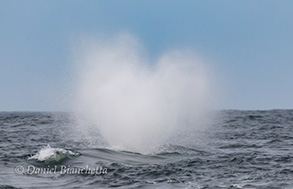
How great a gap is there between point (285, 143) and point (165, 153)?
29.9 feet

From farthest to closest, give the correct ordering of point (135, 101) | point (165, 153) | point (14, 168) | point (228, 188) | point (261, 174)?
point (135, 101) < point (165, 153) < point (14, 168) < point (261, 174) < point (228, 188)

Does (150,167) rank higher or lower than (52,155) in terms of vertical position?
lower

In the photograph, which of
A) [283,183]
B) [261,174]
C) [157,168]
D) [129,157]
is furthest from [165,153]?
[283,183]

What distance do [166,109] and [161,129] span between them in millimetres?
1372

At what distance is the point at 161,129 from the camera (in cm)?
3284

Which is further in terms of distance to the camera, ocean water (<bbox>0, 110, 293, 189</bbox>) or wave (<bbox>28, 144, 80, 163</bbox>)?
wave (<bbox>28, 144, 80, 163</bbox>)

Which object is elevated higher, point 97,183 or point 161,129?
point 161,129

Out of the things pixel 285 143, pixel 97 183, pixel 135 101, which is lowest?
pixel 97 183

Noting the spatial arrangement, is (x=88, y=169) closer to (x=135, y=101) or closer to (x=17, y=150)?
(x=17, y=150)

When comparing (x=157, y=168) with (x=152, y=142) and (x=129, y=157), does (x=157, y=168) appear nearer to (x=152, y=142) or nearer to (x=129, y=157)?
(x=129, y=157)

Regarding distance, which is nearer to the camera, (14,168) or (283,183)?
(283,183)

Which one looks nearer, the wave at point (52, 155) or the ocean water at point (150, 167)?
the ocean water at point (150, 167)

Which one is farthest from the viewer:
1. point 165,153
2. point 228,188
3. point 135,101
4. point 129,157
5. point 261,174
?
point 135,101

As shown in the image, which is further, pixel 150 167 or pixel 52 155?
pixel 52 155
